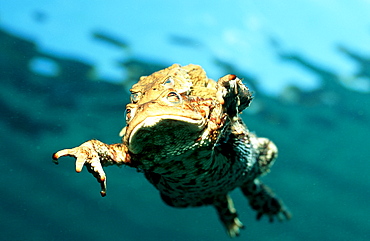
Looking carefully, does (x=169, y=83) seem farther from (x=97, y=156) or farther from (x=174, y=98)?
(x=97, y=156)

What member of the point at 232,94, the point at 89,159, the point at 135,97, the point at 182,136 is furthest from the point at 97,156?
the point at 232,94

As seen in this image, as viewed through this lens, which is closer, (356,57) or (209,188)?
(209,188)

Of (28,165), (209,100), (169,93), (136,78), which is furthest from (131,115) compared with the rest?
(28,165)

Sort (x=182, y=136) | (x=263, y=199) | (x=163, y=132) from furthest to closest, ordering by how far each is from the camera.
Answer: (x=263, y=199) < (x=182, y=136) < (x=163, y=132)

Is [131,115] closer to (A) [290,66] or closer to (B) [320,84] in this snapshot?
(A) [290,66]

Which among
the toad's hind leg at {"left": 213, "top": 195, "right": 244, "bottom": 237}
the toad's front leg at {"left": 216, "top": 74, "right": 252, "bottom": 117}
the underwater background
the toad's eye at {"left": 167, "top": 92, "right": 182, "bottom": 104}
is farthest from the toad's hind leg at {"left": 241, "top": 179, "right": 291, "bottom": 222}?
the underwater background

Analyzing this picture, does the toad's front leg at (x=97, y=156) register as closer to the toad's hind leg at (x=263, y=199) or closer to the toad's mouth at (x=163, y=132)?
the toad's mouth at (x=163, y=132)

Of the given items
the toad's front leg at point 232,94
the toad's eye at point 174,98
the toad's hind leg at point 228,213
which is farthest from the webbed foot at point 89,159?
the toad's hind leg at point 228,213
